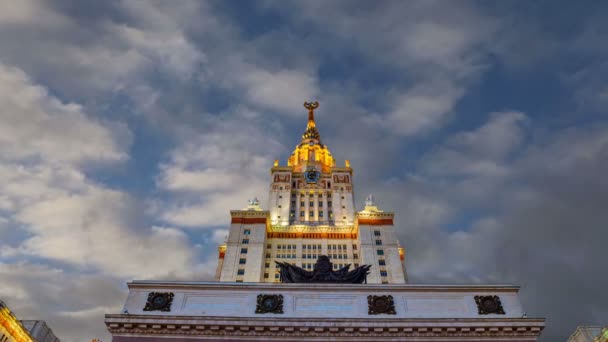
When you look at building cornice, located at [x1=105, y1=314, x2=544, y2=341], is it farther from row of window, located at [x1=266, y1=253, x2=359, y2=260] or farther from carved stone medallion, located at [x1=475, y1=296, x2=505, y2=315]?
row of window, located at [x1=266, y1=253, x2=359, y2=260]

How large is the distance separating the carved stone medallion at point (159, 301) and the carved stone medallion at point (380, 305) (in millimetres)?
13577

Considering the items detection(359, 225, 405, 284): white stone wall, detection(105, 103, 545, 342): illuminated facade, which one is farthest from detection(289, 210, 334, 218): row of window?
detection(105, 103, 545, 342): illuminated facade

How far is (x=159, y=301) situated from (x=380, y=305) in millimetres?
15052

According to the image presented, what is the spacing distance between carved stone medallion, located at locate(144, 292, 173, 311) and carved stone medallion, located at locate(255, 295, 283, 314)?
6095 mm

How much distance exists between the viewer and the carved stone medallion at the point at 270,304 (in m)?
29.9

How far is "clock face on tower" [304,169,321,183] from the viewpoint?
116m

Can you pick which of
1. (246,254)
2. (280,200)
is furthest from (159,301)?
(280,200)

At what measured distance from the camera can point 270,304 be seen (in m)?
30.3

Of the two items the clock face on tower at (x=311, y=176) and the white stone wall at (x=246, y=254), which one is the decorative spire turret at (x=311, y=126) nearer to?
the clock face on tower at (x=311, y=176)

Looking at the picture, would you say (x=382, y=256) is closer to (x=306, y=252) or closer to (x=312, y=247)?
(x=312, y=247)

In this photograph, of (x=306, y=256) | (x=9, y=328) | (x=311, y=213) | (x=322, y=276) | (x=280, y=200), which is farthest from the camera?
(x=280, y=200)

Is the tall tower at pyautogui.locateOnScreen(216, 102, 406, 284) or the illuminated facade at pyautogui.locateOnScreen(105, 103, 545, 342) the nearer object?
the illuminated facade at pyautogui.locateOnScreen(105, 103, 545, 342)

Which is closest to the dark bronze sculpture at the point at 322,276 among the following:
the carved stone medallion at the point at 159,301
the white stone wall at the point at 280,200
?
the carved stone medallion at the point at 159,301

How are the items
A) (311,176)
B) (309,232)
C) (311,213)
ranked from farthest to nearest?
(311,176) → (311,213) → (309,232)
